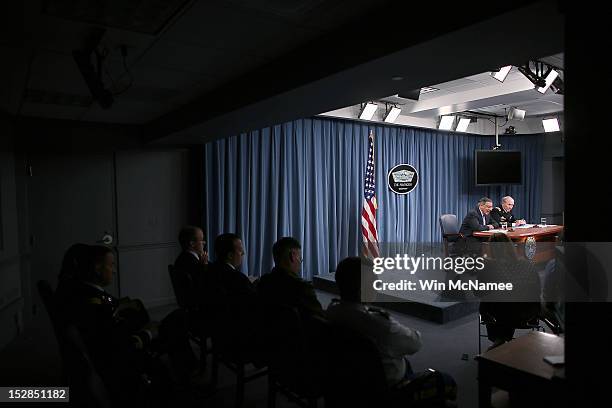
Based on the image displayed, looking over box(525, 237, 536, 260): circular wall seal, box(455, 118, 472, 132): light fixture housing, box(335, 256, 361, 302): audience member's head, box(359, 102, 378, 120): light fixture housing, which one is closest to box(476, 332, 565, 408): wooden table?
box(335, 256, 361, 302): audience member's head

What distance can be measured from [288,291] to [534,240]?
536 centimetres

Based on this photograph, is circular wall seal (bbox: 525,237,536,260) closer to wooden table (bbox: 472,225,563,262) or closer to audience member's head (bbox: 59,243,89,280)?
wooden table (bbox: 472,225,563,262)

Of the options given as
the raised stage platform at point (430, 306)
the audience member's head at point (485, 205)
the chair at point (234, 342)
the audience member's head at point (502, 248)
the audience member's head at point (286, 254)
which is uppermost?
the audience member's head at point (485, 205)

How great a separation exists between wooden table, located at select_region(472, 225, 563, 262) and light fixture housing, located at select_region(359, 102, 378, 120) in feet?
7.96

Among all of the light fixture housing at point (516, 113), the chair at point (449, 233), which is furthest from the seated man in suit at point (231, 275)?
the light fixture housing at point (516, 113)

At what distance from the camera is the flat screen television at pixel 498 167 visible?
831 cm

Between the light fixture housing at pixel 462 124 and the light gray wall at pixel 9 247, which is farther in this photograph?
the light fixture housing at pixel 462 124

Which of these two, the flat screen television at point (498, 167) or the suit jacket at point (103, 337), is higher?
the flat screen television at point (498, 167)

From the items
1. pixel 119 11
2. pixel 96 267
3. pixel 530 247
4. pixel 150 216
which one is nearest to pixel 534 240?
pixel 530 247

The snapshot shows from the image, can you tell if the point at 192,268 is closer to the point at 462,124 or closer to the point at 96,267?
the point at 96,267

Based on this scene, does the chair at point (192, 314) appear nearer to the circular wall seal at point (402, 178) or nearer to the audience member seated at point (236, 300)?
the audience member seated at point (236, 300)

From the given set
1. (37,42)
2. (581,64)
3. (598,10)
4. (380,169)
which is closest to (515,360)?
(581,64)

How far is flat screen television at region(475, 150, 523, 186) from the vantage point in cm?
831

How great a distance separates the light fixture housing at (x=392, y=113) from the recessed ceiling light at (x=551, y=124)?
9.68ft
